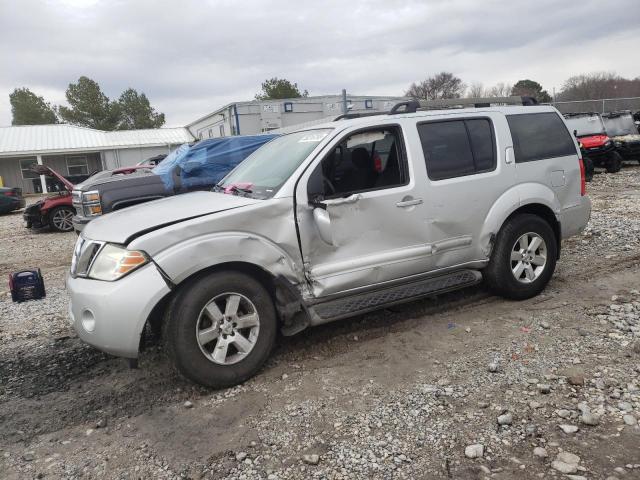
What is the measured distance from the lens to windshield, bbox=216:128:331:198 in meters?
4.02

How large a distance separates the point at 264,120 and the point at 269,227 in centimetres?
1751

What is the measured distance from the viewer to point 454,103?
4961mm

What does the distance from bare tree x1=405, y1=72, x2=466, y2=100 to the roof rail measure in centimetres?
5296

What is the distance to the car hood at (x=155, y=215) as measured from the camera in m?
3.50

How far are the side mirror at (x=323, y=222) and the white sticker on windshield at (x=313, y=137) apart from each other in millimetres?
692

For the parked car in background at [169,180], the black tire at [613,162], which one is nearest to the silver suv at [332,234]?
the parked car in background at [169,180]

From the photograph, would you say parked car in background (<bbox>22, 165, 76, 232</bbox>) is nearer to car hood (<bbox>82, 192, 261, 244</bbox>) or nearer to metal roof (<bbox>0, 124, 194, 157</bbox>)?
car hood (<bbox>82, 192, 261, 244</bbox>)

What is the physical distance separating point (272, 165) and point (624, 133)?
17.1m

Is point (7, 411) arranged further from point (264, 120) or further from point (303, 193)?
point (264, 120)

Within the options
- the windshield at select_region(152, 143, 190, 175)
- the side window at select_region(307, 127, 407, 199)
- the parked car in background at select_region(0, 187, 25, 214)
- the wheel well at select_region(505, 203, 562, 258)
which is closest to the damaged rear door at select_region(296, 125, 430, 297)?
the side window at select_region(307, 127, 407, 199)

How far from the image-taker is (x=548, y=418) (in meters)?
2.98

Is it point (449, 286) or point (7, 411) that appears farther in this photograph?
point (449, 286)

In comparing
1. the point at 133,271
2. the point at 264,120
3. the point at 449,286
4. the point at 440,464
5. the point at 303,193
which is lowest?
the point at 440,464

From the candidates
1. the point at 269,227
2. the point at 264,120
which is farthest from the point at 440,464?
the point at 264,120
